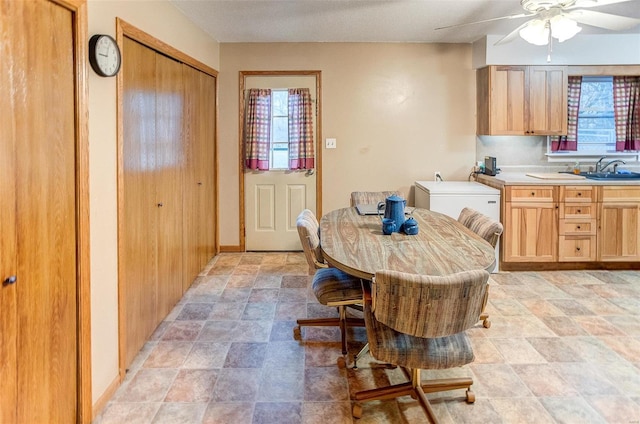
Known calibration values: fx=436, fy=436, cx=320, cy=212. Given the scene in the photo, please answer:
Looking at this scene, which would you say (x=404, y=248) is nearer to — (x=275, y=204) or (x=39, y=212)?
(x=39, y=212)

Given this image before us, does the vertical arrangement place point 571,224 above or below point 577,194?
below

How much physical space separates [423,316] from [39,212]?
5.08 feet

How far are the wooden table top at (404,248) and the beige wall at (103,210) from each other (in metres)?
1.13

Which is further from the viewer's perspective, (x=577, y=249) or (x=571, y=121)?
(x=571, y=121)

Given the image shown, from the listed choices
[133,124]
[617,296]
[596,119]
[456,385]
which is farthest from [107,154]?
[596,119]

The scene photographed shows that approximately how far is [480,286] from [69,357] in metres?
1.78

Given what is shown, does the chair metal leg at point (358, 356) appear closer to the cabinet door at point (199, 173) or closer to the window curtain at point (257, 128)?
the cabinet door at point (199, 173)

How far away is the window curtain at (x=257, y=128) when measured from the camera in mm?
4914

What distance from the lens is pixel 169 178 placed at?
11.0ft

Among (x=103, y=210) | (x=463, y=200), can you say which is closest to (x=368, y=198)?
(x=463, y=200)

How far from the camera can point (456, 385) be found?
2.20 metres

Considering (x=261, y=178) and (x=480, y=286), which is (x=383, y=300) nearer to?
(x=480, y=286)

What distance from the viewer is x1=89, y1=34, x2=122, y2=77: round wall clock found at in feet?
6.75

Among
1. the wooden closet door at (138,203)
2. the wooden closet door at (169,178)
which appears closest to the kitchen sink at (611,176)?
the wooden closet door at (169,178)
